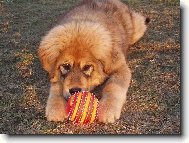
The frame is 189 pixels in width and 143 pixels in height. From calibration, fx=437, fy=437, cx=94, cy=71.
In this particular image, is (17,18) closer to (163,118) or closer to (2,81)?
(2,81)

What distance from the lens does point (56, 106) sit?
3.87m

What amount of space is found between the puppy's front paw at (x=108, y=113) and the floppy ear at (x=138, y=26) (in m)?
2.29

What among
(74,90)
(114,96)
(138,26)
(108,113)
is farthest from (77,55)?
(138,26)

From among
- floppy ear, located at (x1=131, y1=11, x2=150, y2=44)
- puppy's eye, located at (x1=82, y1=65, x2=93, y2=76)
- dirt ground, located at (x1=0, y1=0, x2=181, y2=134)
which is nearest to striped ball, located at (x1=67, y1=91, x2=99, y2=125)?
dirt ground, located at (x1=0, y1=0, x2=181, y2=134)

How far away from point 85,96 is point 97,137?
36 cm

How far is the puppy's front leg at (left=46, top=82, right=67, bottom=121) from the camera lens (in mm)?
3795

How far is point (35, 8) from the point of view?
809cm

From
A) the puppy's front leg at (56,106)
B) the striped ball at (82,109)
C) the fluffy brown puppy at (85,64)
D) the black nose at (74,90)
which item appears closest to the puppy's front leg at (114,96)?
the fluffy brown puppy at (85,64)

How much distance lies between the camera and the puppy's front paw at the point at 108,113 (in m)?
3.74

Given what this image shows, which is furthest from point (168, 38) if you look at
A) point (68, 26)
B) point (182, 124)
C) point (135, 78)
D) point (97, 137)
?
point (97, 137)

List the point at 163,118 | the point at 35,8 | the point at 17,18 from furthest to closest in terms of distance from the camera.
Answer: the point at 35,8, the point at 17,18, the point at 163,118

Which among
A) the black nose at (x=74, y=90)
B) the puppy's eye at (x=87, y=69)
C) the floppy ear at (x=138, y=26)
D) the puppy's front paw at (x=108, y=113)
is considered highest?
the floppy ear at (x=138, y=26)

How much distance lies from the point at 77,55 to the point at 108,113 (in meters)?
0.66

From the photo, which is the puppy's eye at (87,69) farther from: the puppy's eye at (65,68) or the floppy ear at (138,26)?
the floppy ear at (138,26)
